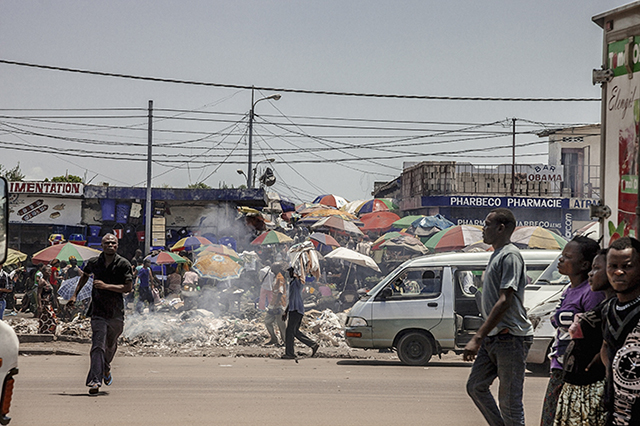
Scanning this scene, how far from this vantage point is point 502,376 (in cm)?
510

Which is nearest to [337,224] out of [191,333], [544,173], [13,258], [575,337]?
[13,258]

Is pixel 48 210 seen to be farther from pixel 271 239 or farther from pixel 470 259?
pixel 470 259

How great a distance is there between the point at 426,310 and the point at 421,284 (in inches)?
24.7

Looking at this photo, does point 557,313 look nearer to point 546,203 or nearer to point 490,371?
point 490,371

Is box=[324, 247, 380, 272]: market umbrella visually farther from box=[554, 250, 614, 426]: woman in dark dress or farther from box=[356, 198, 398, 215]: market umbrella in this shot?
box=[356, 198, 398, 215]: market umbrella

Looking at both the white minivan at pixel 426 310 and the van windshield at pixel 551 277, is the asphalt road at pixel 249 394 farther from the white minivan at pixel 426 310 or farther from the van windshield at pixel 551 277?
the van windshield at pixel 551 277

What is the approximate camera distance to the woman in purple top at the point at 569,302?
4434 millimetres

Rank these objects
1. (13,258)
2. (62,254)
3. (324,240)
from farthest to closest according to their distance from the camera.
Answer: (324,240)
(13,258)
(62,254)

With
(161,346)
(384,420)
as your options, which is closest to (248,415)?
(384,420)

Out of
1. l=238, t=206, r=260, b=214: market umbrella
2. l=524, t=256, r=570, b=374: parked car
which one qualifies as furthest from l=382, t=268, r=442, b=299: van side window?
l=238, t=206, r=260, b=214: market umbrella

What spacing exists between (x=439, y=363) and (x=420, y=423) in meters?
5.14

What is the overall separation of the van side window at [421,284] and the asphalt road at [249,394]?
126 centimetres

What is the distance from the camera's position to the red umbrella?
3003 centimetres

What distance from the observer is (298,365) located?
11367 millimetres
